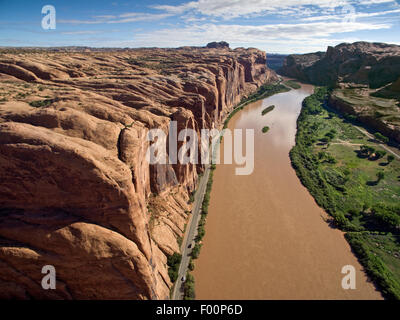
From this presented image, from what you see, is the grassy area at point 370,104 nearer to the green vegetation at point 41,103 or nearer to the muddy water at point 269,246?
the muddy water at point 269,246

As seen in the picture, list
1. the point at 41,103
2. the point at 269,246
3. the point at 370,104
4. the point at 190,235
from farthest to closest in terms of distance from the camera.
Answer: the point at 370,104
the point at 190,235
the point at 269,246
the point at 41,103

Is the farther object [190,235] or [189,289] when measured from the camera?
[190,235]

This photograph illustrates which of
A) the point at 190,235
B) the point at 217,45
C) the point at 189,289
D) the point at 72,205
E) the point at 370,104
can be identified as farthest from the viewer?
the point at 217,45

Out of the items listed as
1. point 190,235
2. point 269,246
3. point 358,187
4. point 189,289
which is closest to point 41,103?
point 190,235

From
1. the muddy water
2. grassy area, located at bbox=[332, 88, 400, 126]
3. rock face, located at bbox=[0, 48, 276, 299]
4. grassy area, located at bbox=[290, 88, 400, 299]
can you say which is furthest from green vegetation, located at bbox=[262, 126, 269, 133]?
rock face, located at bbox=[0, 48, 276, 299]

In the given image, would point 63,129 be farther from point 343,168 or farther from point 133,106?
point 343,168

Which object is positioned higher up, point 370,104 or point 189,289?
point 370,104

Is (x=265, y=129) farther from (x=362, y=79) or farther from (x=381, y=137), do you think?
(x=362, y=79)
